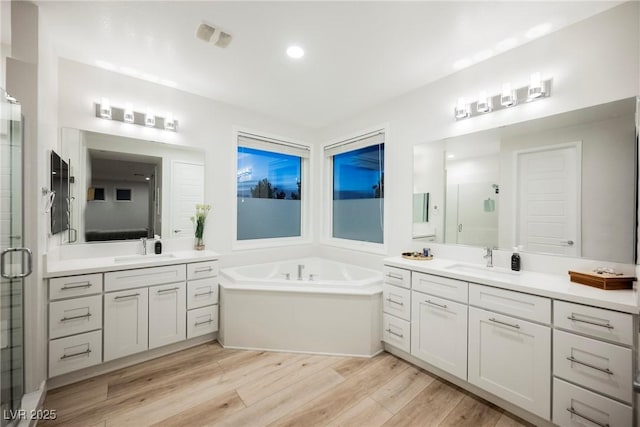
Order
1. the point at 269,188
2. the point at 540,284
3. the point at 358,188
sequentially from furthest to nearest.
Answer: the point at 269,188, the point at 358,188, the point at 540,284

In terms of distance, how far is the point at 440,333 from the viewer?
2.12 m

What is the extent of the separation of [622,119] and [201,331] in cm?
376

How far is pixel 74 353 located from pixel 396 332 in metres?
2.65

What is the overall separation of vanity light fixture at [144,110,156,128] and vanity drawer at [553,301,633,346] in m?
3.66

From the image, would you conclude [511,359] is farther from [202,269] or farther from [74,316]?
[74,316]

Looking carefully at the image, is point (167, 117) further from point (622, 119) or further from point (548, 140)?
point (622, 119)

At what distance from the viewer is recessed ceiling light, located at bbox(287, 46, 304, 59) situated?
2.12 metres

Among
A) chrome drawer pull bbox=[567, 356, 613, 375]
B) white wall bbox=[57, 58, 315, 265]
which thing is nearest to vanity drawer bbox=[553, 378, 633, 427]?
chrome drawer pull bbox=[567, 356, 613, 375]

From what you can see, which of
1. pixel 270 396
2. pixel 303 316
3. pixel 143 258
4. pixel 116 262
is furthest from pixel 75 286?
pixel 303 316

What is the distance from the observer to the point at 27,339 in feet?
5.75

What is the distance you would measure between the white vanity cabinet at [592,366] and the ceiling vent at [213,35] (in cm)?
289

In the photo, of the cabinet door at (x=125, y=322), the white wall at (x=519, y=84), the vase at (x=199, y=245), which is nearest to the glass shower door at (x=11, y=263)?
the cabinet door at (x=125, y=322)

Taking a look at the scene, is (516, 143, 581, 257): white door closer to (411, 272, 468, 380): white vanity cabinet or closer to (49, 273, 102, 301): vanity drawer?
(411, 272, 468, 380): white vanity cabinet

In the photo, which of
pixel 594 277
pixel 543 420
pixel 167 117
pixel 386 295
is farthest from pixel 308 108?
pixel 543 420
